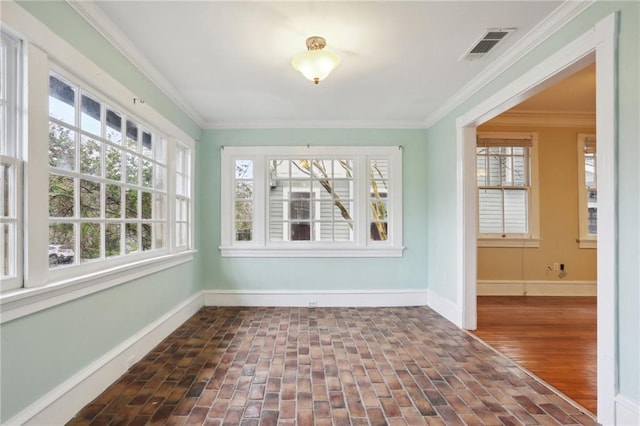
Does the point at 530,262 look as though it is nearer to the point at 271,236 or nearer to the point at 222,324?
the point at 271,236

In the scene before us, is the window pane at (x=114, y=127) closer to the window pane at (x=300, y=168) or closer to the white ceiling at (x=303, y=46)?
the white ceiling at (x=303, y=46)

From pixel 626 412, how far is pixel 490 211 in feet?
11.5

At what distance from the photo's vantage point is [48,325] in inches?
67.7

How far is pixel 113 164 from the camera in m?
2.41

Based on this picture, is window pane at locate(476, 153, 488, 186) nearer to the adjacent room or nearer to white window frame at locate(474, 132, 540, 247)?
the adjacent room

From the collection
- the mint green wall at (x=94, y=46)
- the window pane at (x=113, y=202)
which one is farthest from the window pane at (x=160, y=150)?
the window pane at (x=113, y=202)

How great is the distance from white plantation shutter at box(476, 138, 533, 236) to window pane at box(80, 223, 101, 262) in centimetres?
491

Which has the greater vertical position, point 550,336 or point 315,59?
point 315,59

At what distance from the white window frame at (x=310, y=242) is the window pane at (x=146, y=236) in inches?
51.5

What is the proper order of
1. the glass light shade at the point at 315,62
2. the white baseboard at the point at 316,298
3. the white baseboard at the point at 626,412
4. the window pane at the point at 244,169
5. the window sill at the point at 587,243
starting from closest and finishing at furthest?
1. the white baseboard at the point at 626,412
2. the glass light shade at the point at 315,62
3. the white baseboard at the point at 316,298
4. the window pane at the point at 244,169
5. the window sill at the point at 587,243

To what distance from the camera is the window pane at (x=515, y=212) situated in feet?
15.5

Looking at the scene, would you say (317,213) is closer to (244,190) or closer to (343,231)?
(343,231)

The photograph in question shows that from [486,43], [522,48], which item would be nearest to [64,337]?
[486,43]

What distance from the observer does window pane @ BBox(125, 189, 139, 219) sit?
2594 mm
